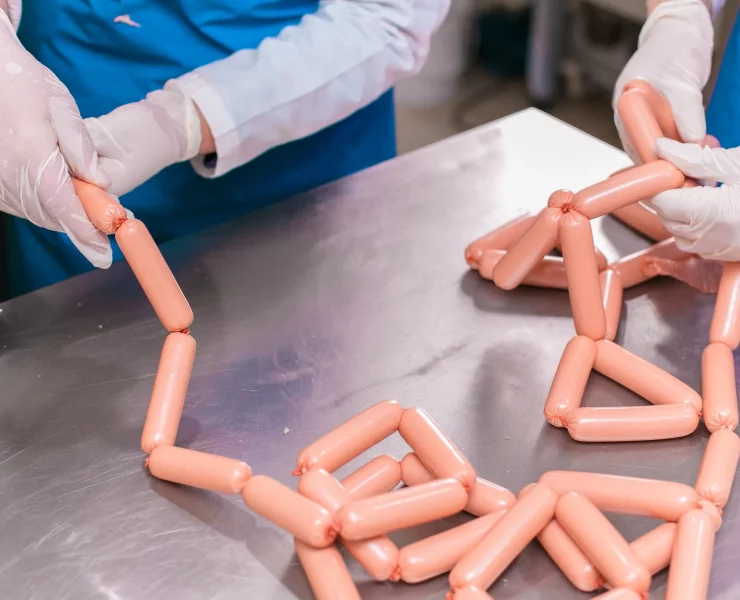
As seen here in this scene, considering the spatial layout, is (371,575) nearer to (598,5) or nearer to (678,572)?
(678,572)

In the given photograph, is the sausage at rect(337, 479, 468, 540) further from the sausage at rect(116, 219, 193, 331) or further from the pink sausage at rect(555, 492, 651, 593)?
the sausage at rect(116, 219, 193, 331)

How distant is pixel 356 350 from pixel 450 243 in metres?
0.34

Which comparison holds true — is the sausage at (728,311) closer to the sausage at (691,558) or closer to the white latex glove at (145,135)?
the sausage at (691,558)

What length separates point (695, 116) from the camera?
1.41 metres

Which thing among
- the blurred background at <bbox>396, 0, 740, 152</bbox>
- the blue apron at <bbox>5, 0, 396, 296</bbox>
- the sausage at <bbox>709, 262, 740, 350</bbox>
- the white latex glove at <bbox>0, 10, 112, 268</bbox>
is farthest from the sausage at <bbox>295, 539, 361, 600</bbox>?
the blurred background at <bbox>396, 0, 740, 152</bbox>

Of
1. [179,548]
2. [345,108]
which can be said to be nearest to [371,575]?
[179,548]

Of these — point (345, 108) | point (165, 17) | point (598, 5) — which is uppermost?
point (165, 17)

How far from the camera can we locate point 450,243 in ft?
5.14

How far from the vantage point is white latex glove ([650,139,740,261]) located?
1270mm

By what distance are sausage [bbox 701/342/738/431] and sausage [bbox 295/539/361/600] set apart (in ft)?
1.86

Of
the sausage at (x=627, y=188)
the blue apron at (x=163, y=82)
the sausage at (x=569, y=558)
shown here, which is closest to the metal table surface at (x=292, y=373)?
the sausage at (x=569, y=558)

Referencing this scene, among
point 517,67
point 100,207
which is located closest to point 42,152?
point 100,207

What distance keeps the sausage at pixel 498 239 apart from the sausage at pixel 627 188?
21 centimetres

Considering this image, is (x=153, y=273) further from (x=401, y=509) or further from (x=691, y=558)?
(x=691, y=558)
